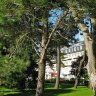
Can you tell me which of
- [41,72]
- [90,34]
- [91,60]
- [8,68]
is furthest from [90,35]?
[41,72]

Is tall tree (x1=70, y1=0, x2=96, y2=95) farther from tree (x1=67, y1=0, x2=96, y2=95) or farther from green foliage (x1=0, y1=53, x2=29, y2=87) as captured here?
green foliage (x1=0, y1=53, x2=29, y2=87)

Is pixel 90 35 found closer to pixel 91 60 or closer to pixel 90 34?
pixel 90 34

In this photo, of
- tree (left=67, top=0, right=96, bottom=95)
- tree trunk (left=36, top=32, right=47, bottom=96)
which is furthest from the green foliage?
tree trunk (left=36, top=32, right=47, bottom=96)

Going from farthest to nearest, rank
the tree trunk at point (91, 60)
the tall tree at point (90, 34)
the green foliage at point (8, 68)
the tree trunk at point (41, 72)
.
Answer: the tree trunk at point (41, 72) → the green foliage at point (8, 68) → the tree trunk at point (91, 60) → the tall tree at point (90, 34)

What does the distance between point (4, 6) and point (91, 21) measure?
357cm

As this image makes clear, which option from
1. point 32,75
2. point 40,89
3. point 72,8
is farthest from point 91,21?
point 32,75

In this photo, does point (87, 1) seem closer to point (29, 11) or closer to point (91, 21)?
point (91, 21)

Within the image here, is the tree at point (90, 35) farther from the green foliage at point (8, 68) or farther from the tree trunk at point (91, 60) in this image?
the green foliage at point (8, 68)

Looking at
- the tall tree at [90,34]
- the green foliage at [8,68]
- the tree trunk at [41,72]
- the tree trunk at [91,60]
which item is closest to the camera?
the tall tree at [90,34]

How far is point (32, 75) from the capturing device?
39.5m

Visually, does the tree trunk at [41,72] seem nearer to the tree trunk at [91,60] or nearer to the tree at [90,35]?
the tree at [90,35]

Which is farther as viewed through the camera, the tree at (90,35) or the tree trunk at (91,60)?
the tree trunk at (91,60)

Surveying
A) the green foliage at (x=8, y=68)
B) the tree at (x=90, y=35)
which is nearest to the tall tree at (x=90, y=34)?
the tree at (x=90, y=35)

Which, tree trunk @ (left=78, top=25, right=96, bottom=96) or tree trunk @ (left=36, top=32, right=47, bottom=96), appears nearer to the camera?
tree trunk @ (left=78, top=25, right=96, bottom=96)
